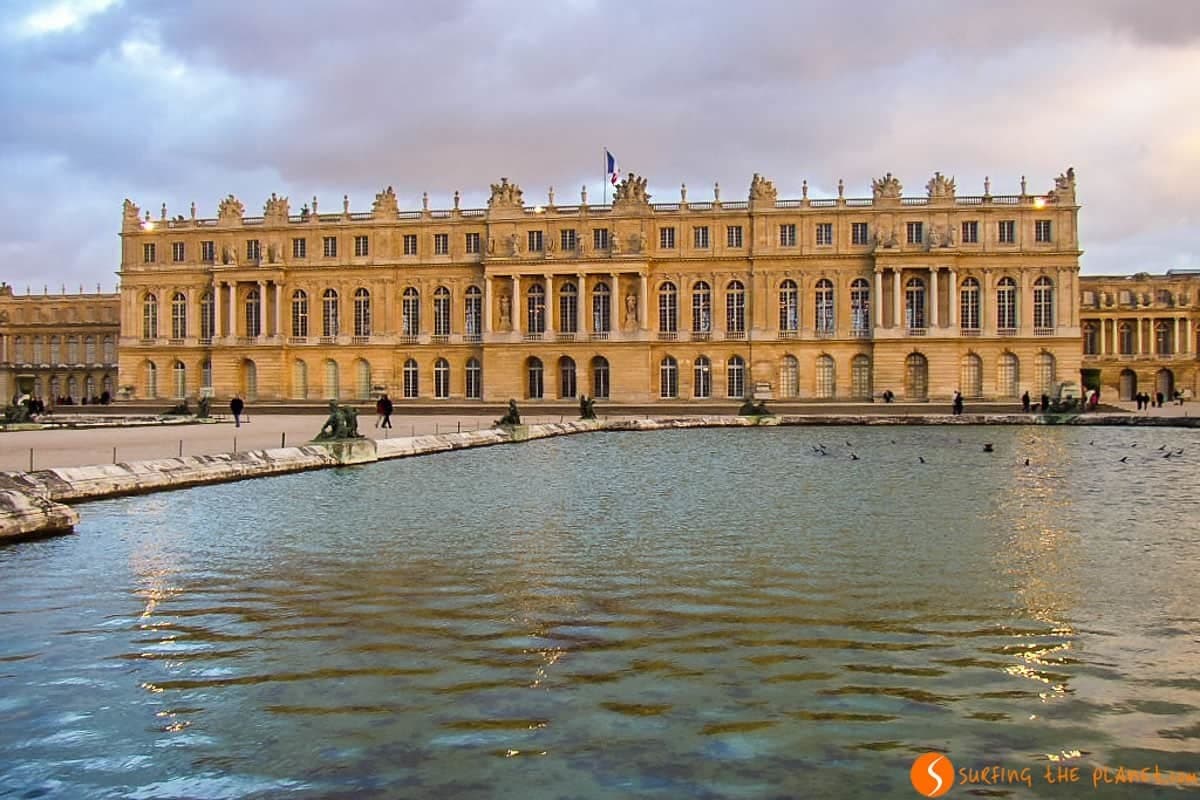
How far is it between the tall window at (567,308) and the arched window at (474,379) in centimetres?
609

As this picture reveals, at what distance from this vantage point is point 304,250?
69438mm

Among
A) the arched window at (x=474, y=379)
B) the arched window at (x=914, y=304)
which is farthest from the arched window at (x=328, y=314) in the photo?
the arched window at (x=914, y=304)

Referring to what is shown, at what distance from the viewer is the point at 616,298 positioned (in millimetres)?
64938

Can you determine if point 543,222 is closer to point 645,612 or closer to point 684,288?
point 684,288

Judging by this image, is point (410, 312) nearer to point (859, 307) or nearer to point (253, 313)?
point (253, 313)

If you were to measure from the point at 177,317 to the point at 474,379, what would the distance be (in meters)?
20.9

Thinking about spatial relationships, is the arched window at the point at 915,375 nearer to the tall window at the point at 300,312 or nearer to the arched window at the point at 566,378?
the arched window at the point at 566,378

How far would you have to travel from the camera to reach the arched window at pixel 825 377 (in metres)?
64.7

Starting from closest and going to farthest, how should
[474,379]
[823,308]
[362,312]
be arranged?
[823,308], [474,379], [362,312]

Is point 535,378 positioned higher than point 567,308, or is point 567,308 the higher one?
point 567,308

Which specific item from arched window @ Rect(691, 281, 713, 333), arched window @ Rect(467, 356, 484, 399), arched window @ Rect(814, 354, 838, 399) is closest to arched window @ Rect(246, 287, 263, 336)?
arched window @ Rect(467, 356, 484, 399)

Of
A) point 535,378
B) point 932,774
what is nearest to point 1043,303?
point 535,378

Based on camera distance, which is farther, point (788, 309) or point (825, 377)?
point (788, 309)

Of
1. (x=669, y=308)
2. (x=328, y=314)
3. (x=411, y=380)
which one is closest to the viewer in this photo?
(x=669, y=308)
